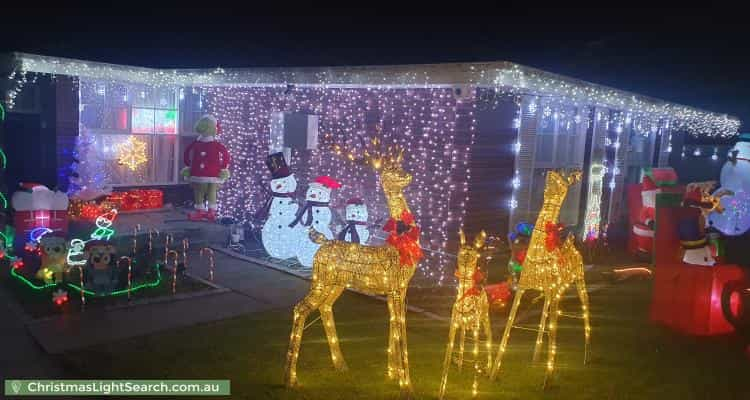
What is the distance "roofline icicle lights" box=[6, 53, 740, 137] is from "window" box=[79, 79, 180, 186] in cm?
38

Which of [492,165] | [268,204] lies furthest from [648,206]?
[268,204]

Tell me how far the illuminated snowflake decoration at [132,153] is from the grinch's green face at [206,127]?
233 centimetres

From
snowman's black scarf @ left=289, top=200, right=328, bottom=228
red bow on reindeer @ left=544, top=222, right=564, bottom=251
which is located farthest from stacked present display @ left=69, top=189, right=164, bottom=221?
red bow on reindeer @ left=544, top=222, right=564, bottom=251

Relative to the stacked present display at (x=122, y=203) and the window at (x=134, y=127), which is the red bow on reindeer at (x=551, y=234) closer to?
the stacked present display at (x=122, y=203)

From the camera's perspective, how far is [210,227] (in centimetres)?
1205

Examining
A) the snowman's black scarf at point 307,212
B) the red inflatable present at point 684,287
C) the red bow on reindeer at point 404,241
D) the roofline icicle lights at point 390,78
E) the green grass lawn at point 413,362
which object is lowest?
the green grass lawn at point 413,362

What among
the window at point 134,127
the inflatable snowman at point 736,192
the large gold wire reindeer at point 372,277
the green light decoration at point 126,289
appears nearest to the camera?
the large gold wire reindeer at point 372,277

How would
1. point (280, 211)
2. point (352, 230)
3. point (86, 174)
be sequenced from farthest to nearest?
1. point (86, 174)
2. point (280, 211)
3. point (352, 230)

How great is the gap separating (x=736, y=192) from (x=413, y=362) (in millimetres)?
12341

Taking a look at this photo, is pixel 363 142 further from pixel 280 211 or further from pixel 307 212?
pixel 280 211

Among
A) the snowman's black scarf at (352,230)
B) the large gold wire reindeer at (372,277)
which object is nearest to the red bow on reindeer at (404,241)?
the large gold wire reindeer at (372,277)

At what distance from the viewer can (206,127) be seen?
39.3 feet

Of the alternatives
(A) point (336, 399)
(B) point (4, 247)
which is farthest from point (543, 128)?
(B) point (4, 247)

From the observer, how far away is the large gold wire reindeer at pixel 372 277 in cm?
520
